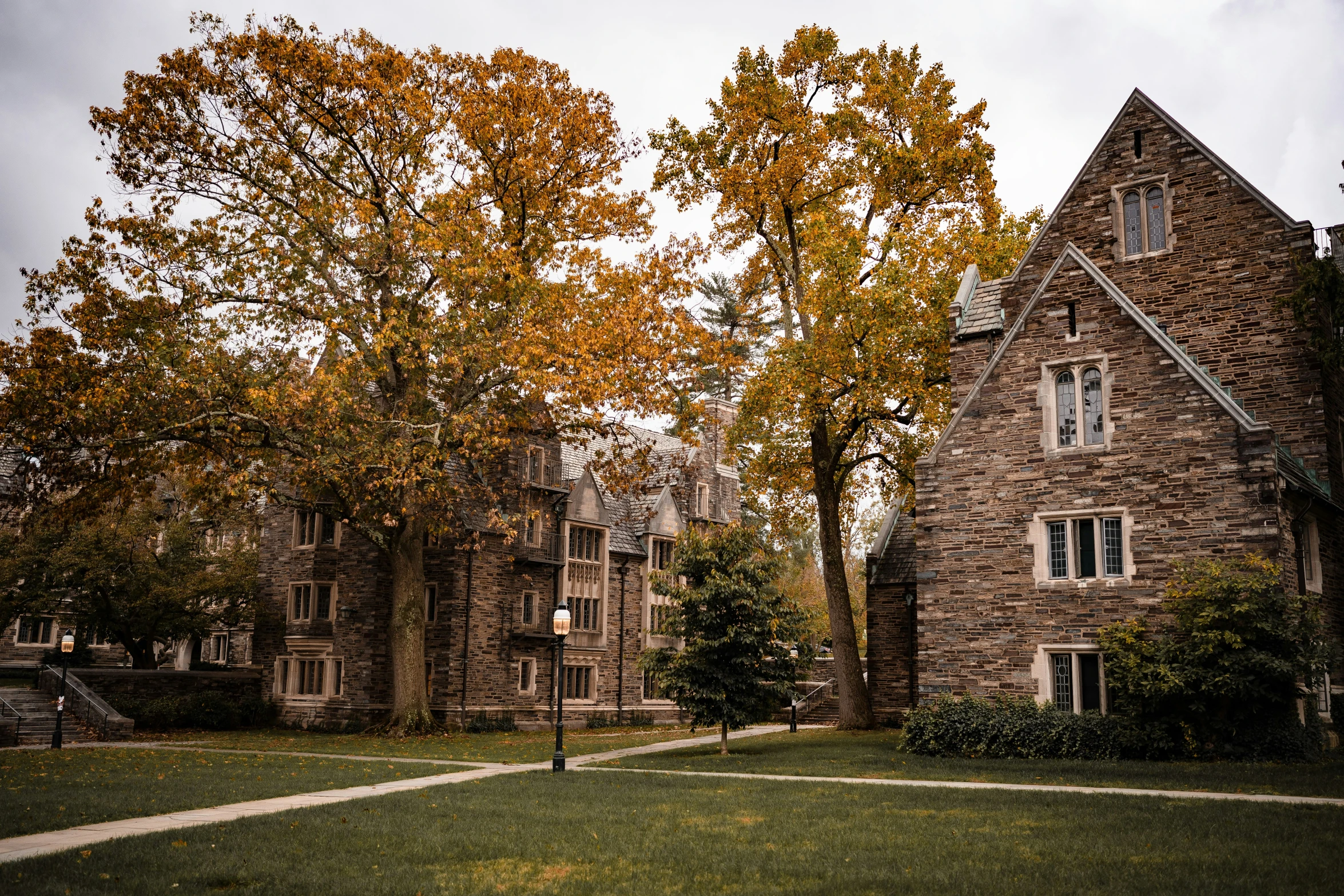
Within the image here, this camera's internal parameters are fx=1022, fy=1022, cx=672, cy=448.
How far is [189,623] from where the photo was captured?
38.5m

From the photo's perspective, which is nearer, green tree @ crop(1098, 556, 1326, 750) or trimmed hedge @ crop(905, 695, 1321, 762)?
green tree @ crop(1098, 556, 1326, 750)

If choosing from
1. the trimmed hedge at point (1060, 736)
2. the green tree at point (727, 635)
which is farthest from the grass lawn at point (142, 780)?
the trimmed hedge at point (1060, 736)

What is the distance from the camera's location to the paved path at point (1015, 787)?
43.7ft

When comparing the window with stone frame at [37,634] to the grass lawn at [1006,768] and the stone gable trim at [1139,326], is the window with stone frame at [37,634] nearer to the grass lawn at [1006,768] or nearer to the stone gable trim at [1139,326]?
the grass lawn at [1006,768]

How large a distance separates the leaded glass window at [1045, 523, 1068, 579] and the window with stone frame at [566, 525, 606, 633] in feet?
64.0

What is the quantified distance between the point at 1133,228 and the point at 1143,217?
1.10 feet

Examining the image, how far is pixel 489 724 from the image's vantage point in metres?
33.2

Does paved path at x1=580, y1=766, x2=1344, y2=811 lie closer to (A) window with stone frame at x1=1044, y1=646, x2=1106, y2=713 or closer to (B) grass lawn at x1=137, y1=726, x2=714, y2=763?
(B) grass lawn at x1=137, y1=726, x2=714, y2=763

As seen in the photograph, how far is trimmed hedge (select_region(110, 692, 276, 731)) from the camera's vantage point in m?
33.1

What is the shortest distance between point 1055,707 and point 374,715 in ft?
74.3

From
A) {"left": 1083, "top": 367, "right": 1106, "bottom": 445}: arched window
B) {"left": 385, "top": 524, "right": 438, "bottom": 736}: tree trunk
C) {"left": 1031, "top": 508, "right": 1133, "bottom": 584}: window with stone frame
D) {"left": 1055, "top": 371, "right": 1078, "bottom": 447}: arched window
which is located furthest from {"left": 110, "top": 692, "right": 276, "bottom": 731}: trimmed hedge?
{"left": 1083, "top": 367, "right": 1106, "bottom": 445}: arched window

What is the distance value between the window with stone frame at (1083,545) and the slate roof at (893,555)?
7.50 metres

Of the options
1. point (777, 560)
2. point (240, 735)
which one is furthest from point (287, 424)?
point (777, 560)

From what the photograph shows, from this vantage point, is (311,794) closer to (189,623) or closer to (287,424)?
(287,424)
